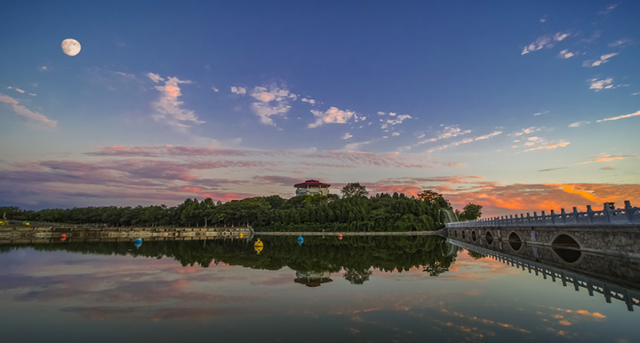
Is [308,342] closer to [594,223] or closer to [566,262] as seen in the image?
[566,262]

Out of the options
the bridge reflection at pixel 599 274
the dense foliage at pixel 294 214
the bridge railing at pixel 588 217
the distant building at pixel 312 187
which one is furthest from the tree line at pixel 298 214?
the bridge reflection at pixel 599 274


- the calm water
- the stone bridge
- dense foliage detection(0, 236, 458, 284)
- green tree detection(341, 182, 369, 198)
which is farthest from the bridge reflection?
green tree detection(341, 182, 369, 198)

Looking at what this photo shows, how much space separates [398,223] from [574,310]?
5809cm

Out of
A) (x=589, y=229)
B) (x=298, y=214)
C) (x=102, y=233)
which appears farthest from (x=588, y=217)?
(x=102, y=233)

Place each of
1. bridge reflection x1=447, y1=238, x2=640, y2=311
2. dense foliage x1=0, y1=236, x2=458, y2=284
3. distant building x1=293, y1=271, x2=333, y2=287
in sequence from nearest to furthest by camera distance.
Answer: bridge reflection x1=447, y1=238, x2=640, y2=311
distant building x1=293, y1=271, x2=333, y2=287
dense foliage x1=0, y1=236, x2=458, y2=284

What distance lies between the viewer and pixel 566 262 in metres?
16.3

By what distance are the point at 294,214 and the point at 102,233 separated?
39859 mm

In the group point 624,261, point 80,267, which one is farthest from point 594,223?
point 80,267

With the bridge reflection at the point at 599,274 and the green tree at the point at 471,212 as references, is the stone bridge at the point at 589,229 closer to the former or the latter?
the bridge reflection at the point at 599,274

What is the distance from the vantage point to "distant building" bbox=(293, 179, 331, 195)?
4222 inches

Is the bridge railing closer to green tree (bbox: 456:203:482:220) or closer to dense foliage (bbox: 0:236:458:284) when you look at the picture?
dense foliage (bbox: 0:236:458:284)

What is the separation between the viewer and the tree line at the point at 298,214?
66.9 meters

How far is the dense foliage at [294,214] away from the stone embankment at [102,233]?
8.39m

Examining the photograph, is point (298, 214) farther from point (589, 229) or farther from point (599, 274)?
point (599, 274)
